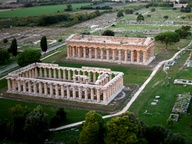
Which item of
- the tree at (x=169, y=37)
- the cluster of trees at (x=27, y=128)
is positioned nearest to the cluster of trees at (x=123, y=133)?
the cluster of trees at (x=27, y=128)

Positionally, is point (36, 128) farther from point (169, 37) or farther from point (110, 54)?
point (169, 37)

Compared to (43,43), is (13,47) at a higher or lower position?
lower

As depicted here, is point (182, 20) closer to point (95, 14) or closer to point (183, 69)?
point (95, 14)

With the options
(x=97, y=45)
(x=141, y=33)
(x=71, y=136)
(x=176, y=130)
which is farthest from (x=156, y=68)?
(x=141, y=33)

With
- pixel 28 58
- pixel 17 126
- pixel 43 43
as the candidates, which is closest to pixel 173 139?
pixel 17 126

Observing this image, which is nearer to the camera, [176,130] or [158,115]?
[176,130]

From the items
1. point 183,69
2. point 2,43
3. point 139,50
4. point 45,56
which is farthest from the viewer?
point 2,43
